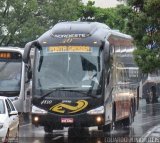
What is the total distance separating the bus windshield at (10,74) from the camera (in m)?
27.0

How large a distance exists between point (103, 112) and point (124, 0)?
145 inches

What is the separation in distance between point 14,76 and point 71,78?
6.82m

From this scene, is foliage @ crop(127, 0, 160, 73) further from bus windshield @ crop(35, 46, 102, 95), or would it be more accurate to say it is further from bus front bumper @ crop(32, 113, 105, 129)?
bus front bumper @ crop(32, 113, 105, 129)

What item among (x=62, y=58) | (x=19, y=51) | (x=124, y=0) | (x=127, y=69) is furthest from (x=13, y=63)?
(x=124, y=0)

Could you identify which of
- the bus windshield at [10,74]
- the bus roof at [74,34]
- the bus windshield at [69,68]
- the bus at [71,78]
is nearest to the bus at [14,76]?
the bus windshield at [10,74]

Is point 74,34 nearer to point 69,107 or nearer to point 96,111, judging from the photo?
point 69,107

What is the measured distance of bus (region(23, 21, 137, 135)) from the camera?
20.7 meters

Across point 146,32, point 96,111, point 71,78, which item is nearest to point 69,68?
point 71,78

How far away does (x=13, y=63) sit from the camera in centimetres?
2748

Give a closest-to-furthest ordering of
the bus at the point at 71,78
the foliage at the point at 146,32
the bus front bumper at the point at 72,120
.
A: 1. the foliage at the point at 146,32
2. the bus front bumper at the point at 72,120
3. the bus at the point at 71,78

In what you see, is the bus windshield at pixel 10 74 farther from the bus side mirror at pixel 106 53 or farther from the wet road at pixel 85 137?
the bus side mirror at pixel 106 53

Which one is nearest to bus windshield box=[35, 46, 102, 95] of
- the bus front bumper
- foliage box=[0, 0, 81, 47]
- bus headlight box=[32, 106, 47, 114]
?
bus headlight box=[32, 106, 47, 114]

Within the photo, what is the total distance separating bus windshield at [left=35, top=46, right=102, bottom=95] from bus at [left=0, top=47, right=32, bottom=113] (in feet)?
18.6

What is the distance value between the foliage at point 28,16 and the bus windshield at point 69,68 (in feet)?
75.9
